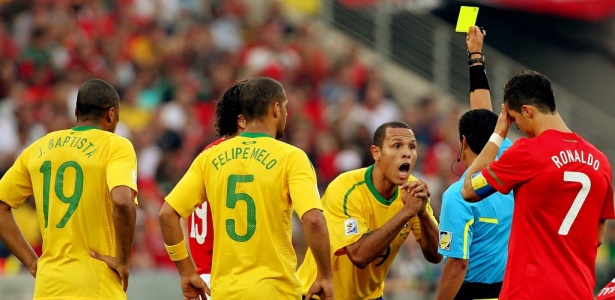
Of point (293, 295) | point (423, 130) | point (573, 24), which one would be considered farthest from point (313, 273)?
point (573, 24)

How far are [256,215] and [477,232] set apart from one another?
1.74m

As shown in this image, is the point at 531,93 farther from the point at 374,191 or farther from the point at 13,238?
the point at 13,238

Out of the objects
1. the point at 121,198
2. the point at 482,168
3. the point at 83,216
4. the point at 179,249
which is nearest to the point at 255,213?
the point at 179,249

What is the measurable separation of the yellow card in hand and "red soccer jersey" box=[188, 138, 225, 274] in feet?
6.62

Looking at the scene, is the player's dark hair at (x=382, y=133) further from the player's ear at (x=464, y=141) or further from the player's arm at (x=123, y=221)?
the player's arm at (x=123, y=221)

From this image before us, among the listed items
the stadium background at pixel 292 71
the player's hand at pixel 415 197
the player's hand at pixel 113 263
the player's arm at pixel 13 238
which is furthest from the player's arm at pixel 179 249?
the stadium background at pixel 292 71

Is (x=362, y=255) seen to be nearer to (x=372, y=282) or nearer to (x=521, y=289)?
(x=372, y=282)

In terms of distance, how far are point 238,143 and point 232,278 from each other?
0.86 meters

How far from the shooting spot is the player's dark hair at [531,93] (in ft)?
25.0

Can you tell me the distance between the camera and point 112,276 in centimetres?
827

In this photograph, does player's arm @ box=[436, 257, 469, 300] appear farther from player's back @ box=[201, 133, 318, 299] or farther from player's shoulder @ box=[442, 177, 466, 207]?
player's back @ box=[201, 133, 318, 299]

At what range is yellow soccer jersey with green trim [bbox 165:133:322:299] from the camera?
7.69 metres

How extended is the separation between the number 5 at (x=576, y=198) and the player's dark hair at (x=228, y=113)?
2.66m

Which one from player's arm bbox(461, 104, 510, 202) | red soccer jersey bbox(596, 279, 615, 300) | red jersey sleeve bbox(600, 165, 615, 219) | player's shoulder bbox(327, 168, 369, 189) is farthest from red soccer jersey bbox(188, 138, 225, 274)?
red jersey sleeve bbox(600, 165, 615, 219)
